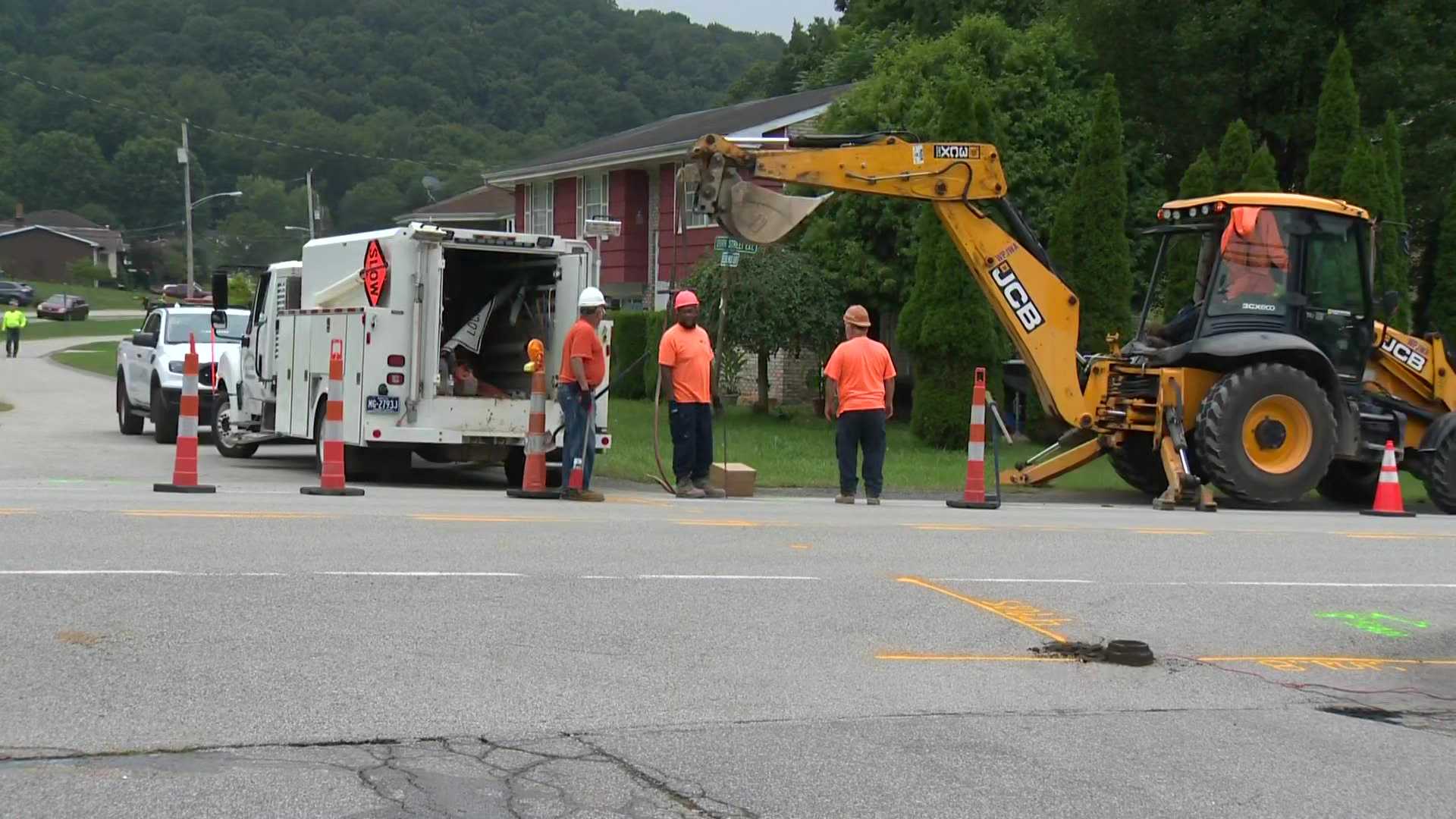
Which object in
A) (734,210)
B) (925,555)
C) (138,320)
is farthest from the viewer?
(138,320)

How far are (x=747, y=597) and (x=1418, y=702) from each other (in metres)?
3.44

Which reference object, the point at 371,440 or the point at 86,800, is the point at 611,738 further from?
the point at 371,440

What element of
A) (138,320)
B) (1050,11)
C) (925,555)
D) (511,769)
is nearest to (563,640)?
(511,769)

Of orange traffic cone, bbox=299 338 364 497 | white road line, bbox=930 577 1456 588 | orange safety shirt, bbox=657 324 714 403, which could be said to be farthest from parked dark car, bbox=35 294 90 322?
white road line, bbox=930 577 1456 588

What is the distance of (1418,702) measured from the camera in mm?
7781

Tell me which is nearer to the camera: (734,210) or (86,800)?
(86,800)

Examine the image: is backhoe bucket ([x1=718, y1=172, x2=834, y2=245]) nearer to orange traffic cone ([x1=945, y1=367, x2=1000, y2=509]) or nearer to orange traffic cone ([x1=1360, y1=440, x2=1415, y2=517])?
orange traffic cone ([x1=945, y1=367, x2=1000, y2=509])

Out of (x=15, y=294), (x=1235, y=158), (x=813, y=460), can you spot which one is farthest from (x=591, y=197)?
(x=15, y=294)

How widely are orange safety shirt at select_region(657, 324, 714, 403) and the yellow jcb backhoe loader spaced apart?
1.30 metres

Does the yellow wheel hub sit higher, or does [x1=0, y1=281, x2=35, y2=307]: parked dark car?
[x1=0, y1=281, x2=35, y2=307]: parked dark car

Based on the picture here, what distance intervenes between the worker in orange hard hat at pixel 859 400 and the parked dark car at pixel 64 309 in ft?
241

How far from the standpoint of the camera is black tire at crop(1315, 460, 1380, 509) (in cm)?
1877

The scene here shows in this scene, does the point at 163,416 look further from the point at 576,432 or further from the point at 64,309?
the point at 64,309

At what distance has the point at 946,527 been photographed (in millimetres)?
13164
